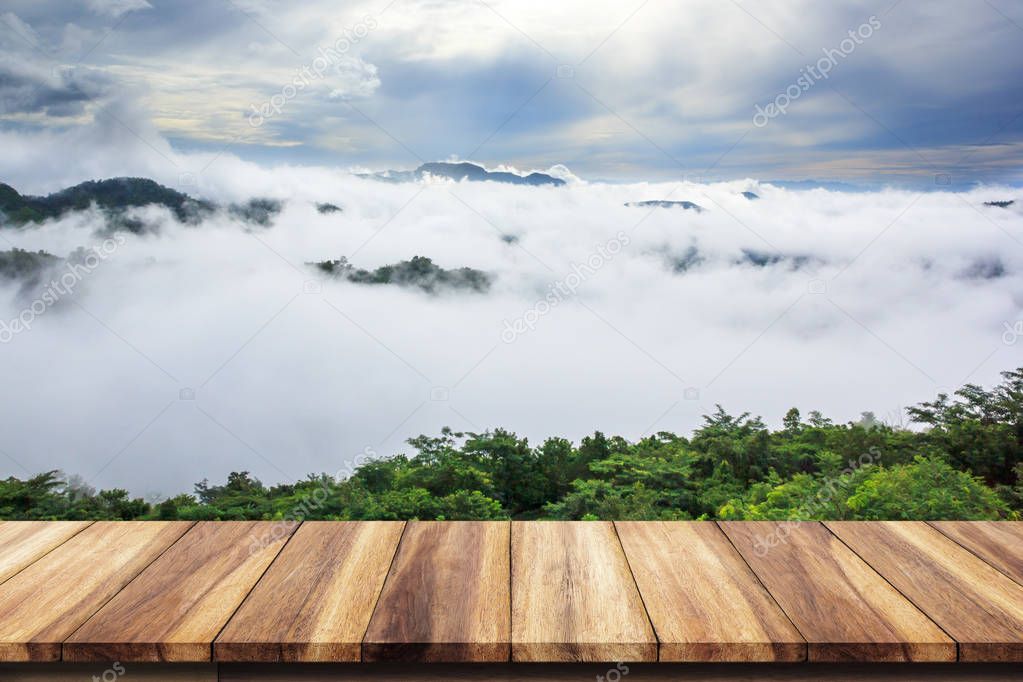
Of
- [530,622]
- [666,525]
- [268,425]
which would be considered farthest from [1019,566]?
[268,425]

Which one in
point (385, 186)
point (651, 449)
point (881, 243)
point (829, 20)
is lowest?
point (651, 449)

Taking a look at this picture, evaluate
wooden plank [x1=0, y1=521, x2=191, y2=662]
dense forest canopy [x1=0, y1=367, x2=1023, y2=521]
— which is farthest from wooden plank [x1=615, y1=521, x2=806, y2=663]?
dense forest canopy [x1=0, y1=367, x2=1023, y2=521]

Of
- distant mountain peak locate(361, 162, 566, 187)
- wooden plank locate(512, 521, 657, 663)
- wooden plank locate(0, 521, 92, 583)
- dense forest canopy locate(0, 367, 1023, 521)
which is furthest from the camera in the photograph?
distant mountain peak locate(361, 162, 566, 187)

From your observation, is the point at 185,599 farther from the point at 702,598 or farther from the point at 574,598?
the point at 702,598

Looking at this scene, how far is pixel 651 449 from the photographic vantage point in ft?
13.5

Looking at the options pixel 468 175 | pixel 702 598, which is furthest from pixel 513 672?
pixel 468 175

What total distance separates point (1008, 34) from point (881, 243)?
10.1 feet

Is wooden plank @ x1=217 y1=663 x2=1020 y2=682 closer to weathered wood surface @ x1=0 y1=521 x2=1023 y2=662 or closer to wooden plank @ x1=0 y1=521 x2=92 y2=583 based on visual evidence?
weathered wood surface @ x1=0 y1=521 x2=1023 y2=662

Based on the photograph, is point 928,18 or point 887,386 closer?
point 887,386

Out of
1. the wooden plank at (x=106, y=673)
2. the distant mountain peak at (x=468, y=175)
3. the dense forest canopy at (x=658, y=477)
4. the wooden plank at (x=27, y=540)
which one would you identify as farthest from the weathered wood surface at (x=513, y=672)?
the distant mountain peak at (x=468, y=175)

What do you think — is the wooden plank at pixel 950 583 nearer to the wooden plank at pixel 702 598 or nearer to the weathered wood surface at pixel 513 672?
Answer: the weathered wood surface at pixel 513 672

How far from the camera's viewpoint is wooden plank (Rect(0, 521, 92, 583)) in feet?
5.83

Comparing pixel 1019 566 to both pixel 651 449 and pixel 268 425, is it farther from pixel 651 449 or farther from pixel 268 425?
pixel 268 425

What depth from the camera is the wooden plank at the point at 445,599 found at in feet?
4.75
